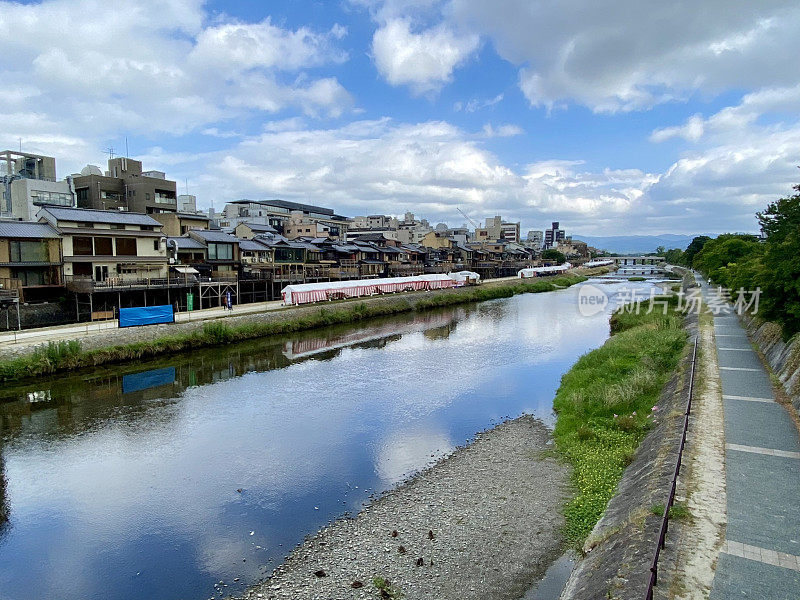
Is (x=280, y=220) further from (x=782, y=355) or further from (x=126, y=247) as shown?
(x=782, y=355)

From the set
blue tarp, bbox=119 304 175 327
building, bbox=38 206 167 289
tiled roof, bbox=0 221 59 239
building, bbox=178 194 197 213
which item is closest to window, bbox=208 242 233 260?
building, bbox=38 206 167 289

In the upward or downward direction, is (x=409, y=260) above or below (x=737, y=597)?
above

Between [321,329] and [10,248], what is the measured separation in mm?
18971

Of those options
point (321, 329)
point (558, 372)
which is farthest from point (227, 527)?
point (321, 329)

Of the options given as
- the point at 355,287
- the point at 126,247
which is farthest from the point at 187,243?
the point at 355,287

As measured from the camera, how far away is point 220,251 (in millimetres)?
38375

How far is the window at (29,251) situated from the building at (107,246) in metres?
1.04

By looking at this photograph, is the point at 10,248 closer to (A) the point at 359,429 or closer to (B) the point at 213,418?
(B) the point at 213,418

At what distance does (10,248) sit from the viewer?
26156 millimetres

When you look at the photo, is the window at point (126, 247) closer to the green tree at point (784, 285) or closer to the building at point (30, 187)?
the building at point (30, 187)

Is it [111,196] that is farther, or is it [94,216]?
[111,196]

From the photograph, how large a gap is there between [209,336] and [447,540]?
21.9 m

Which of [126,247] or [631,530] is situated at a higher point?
[126,247]

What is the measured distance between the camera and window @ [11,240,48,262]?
86.5 ft
